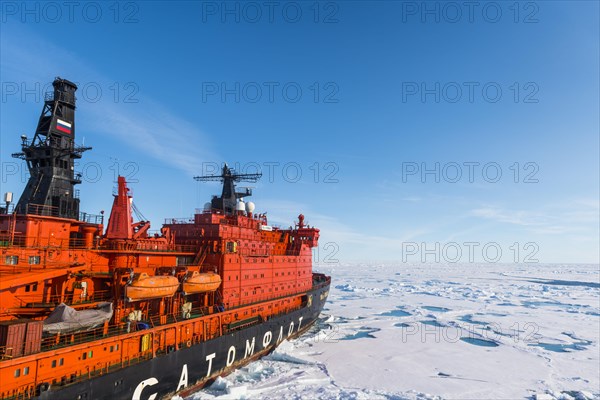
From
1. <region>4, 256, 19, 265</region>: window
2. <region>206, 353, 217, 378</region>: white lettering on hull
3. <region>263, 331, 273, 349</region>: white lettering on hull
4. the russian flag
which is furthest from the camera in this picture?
<region>263, 331, 273, 349</region>: white lettering on hull

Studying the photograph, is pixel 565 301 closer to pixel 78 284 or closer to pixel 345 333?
pixel 345 333

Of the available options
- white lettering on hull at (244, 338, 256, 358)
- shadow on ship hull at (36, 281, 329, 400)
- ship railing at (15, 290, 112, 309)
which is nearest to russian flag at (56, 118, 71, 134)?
ship railing at (15, 290, 112, 309)

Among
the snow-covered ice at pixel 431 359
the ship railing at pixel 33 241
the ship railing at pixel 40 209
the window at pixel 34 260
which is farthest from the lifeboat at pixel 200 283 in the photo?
the ship railing at pixel 40 209

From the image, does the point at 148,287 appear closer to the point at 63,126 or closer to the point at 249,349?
the point at 249,349

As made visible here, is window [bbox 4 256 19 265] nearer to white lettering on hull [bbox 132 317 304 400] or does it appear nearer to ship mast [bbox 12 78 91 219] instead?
ship mast [bbox 12 78 91 219]

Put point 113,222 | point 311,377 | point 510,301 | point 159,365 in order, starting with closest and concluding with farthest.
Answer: point 159,365 < point 113,222 < point 311,377 < point 510,301

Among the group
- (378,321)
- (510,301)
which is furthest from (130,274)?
(510,301)

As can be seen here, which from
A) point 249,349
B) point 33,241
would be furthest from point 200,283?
point 33,241
